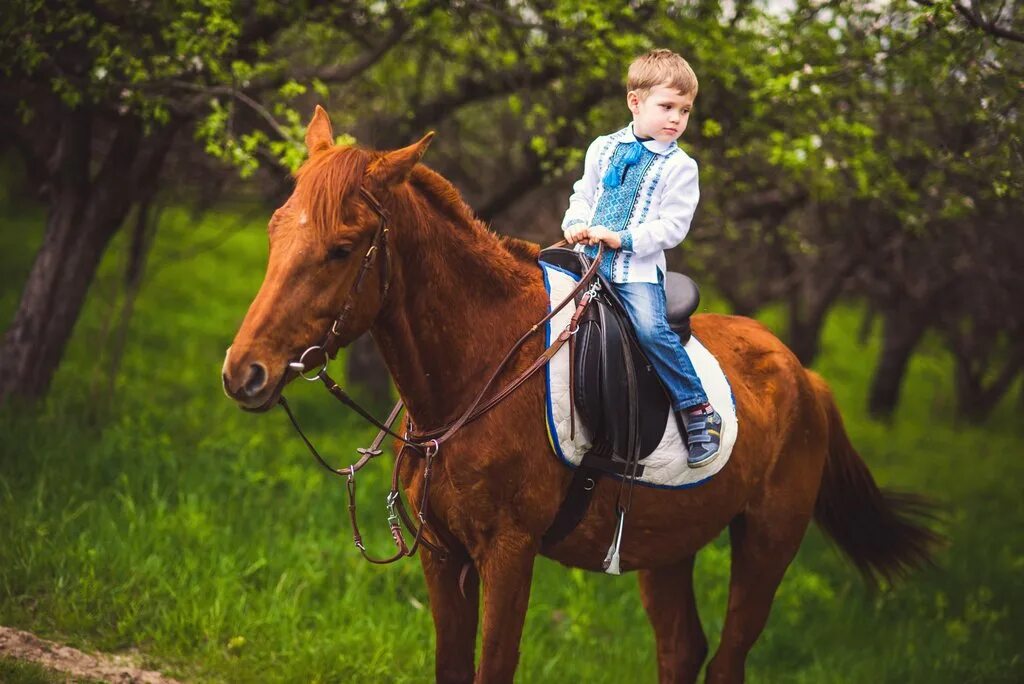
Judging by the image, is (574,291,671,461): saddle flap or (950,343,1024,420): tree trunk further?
(950,343,1024,420): tree trunk

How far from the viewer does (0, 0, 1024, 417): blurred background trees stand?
219 inches

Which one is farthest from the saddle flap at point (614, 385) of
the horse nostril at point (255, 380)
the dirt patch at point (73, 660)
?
the dirt patch at point (73, 660)

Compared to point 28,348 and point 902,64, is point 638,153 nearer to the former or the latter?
point 902,64

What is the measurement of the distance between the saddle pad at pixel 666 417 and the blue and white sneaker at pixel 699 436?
0.05m

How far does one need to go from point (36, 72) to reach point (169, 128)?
1.08 meters

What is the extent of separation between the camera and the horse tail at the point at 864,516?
5.18 metres

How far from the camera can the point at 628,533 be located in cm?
392

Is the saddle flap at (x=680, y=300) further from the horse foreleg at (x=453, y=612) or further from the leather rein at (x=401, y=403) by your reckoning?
the horse foreleg at (x=453, y=612)

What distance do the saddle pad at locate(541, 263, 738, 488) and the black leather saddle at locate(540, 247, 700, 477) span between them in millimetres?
39

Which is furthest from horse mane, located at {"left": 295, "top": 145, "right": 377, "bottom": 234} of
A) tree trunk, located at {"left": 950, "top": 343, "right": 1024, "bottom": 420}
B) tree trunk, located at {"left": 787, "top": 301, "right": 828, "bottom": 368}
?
tree trunk, located at {"left": 950, "top": 343, "right": 1024, "bottom": 420}

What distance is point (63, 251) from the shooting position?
6.94m

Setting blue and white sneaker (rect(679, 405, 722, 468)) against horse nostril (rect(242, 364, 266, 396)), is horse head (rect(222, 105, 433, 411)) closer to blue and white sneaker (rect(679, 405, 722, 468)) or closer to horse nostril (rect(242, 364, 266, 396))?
horse nostril (rect(242, 364, 266, 396))

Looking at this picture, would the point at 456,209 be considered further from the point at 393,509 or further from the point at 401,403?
the point at 393,509

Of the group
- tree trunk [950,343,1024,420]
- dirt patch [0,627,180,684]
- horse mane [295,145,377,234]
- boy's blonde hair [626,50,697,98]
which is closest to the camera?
horse mane [295,145,377,234]
